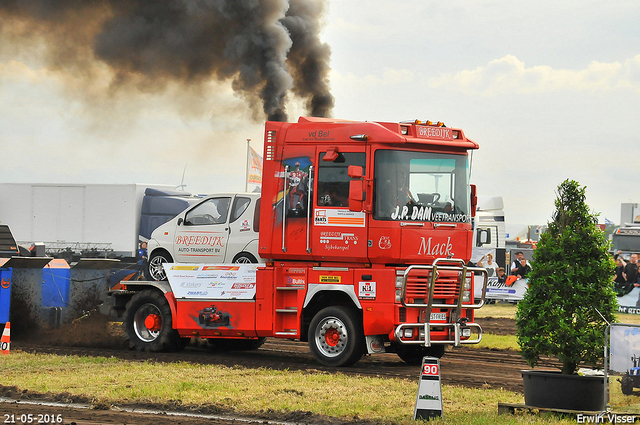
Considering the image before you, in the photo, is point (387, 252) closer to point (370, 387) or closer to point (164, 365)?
point (370, 387)

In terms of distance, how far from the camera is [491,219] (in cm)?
3158

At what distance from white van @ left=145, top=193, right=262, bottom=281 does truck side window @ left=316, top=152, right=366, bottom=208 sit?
1800 millimetres

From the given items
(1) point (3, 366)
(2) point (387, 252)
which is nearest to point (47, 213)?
(1) point (3, 366)

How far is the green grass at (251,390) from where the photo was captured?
8.07 meters

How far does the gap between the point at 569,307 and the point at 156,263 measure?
862cm

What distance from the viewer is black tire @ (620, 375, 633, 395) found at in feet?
23.0

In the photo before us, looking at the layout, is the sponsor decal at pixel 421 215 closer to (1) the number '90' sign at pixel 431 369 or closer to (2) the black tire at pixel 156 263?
(1) the number '90' sign at pixel 431 369

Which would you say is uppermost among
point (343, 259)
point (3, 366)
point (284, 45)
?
point (284, 45)

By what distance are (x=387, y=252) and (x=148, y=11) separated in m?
10.6

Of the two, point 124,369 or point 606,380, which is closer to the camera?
point 606,380

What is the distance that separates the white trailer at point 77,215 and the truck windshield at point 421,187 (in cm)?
1867

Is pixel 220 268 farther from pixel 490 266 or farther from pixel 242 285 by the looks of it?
pixel 490 266

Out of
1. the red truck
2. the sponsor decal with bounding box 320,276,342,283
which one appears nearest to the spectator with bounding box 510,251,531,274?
the red truck

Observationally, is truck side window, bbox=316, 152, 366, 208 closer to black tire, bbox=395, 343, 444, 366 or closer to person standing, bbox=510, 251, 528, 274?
black tire, bbox=395, 343, 444, 366
